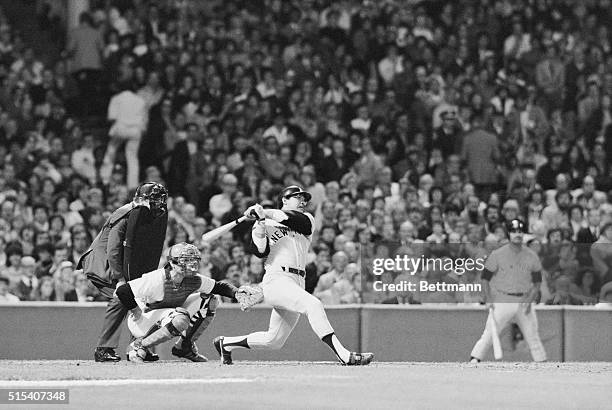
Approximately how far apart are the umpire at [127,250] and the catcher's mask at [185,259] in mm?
395

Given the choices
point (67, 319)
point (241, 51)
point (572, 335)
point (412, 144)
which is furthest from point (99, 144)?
point (572, 335)

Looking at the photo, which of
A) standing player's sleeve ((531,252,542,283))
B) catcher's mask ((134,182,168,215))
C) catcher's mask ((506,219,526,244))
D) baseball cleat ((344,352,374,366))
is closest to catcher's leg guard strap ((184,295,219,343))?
catcher's mask ((134,182,168,215))

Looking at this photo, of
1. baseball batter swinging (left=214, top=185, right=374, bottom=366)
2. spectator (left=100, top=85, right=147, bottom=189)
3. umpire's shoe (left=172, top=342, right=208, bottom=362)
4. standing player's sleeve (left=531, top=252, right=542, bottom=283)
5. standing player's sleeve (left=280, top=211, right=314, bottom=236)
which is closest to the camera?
baseball batter swinging (left=214, top=185, right=374, bottom=366)

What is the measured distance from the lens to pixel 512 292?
16.9 metres

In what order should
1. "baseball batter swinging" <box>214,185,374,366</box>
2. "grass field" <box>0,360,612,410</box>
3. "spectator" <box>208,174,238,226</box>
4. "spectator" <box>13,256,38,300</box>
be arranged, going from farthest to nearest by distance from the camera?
1. "spectator" <box>208,174,238,226</box>
2. "spectator" <box>13,256,38,300</box>
3. "baseball batter swinging" <box>214,185,374,366</box>
4. "grass field" <box>0,360,612,410</box>

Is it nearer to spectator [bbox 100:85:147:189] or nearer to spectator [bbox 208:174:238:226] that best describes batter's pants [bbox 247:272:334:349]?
spectator [bbox 208:174:238:226]

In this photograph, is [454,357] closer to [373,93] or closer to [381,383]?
[381,383]

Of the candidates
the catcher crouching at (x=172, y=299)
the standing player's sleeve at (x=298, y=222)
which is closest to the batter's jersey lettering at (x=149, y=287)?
the catcher crouching at (x=172, y=299)

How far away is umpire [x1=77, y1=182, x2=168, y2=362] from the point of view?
14.8 meters

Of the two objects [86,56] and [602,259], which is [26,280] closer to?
[602,259]

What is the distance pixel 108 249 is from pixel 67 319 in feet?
8.72

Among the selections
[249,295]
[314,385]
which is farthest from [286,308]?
[314,385]

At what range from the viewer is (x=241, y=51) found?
2484cm

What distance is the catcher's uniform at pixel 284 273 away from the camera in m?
14.4
